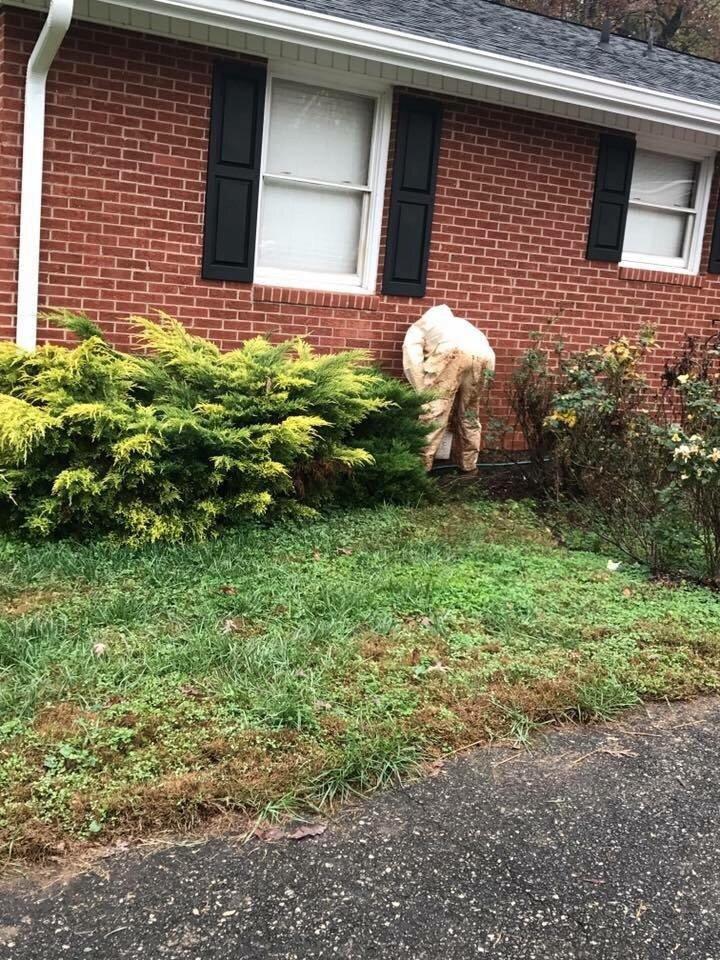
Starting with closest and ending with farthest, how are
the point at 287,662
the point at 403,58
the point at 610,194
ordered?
the point at 287,662
the point at 403,58
the point at 610,194

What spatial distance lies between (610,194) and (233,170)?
3.71 meters

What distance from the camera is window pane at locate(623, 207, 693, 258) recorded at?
905 centimetres

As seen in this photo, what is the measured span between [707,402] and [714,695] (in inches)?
80.9

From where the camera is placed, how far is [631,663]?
4.12 meters

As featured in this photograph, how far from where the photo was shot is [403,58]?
6.69 m

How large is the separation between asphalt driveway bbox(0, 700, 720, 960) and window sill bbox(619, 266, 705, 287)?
21.5 feet

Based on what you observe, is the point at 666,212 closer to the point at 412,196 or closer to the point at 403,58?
the point at 412,196

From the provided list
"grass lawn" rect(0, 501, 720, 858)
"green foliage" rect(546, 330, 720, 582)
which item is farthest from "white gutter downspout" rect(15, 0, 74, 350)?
"green foliage" rect(546, 330, 720, 582)

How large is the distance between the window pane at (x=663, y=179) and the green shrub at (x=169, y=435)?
171 inches

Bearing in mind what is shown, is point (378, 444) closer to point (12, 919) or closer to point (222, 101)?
point (222, 101)

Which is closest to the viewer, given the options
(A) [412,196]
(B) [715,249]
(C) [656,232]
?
(A) [412,196]

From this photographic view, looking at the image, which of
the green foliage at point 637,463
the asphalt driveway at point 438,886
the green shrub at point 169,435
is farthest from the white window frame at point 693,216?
the asphalt driveway at point 438,886

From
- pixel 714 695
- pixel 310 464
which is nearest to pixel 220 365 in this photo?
pixel 310 464

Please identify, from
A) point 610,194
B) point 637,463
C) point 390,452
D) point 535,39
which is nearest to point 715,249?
point 610,194
